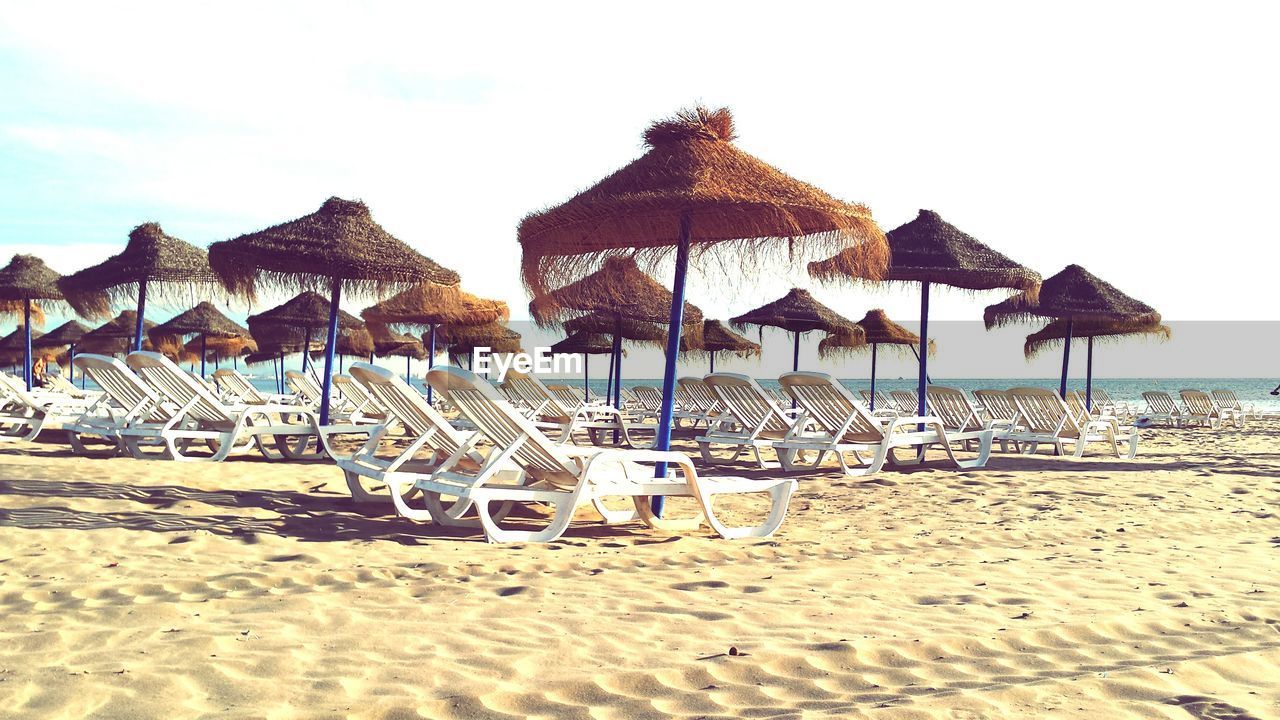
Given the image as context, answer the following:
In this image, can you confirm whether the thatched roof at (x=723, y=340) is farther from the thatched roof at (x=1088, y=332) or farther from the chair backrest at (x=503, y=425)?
the chair backrest at (x=503, y=425)

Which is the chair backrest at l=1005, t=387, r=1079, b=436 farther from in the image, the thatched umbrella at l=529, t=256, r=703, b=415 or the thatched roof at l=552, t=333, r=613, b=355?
the thatched roof at l=552, t=333, r=613, b=355

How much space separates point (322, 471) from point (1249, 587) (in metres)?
5.88

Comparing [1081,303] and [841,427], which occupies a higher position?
[1081,303]

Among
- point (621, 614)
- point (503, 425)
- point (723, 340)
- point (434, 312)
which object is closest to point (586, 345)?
point (723, 340)

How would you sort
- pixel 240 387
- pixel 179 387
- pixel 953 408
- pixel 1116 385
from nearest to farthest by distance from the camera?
pixel 179 387 < pixel 953 408 < pixel 240 387 < pixel 1116 385

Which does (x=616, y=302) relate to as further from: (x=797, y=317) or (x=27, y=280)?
(x=27, y=280)

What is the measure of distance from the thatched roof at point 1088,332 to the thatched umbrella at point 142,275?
1195 centimetres

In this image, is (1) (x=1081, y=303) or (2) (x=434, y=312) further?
(1) (x=1081, y=303)

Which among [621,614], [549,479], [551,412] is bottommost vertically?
[621,614]

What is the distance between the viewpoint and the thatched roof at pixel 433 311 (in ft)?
36.5

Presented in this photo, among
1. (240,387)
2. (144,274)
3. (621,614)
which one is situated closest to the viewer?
(621,614)

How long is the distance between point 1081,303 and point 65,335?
2419cm

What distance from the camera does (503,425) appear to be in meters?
4.32

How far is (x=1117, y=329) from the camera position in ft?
45.0
